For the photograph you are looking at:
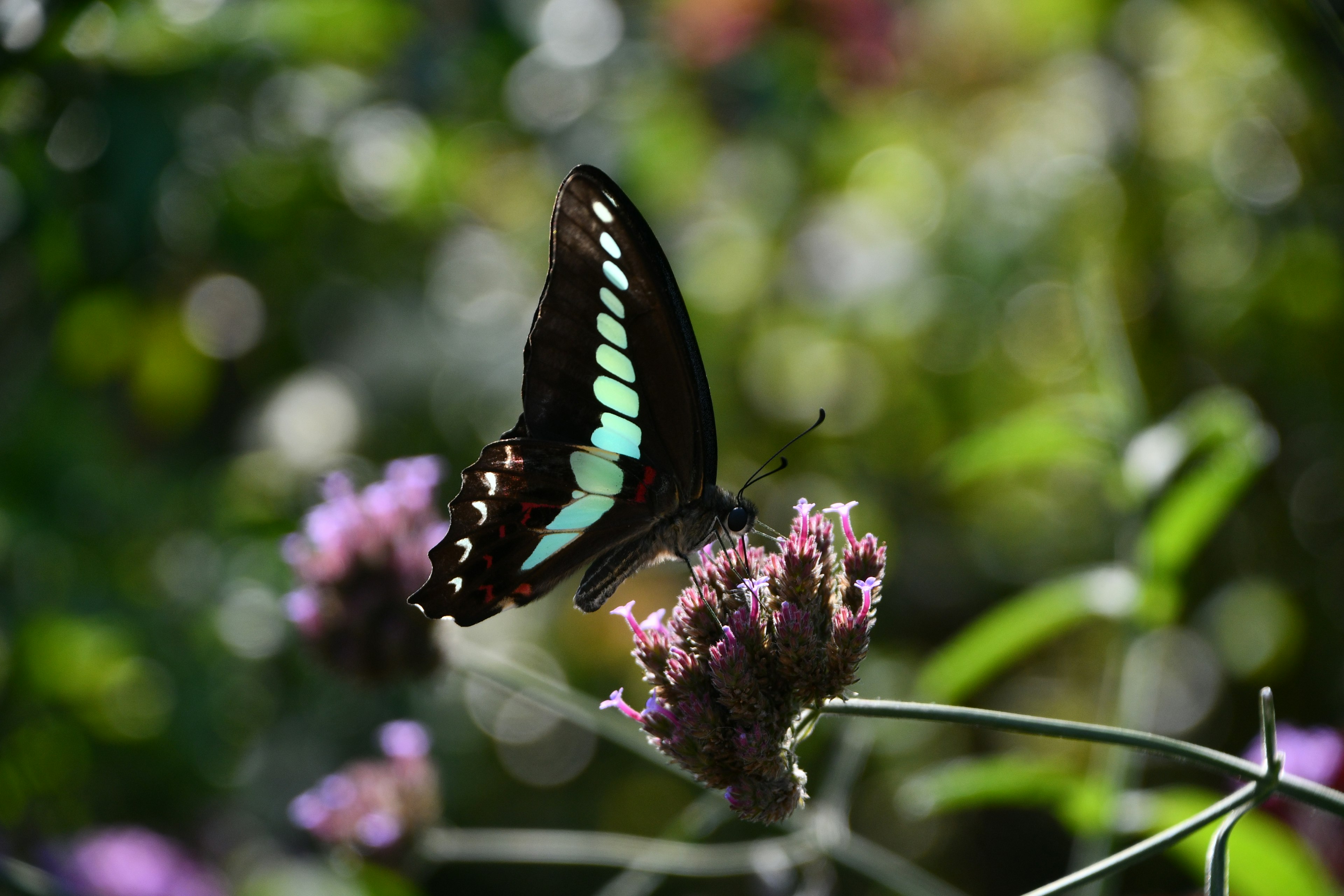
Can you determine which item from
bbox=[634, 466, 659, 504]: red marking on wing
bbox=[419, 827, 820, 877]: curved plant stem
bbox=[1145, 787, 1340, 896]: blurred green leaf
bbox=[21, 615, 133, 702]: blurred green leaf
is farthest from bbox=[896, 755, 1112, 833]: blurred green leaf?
bbox=[21, 615, 133, 702]: blurred green leaf

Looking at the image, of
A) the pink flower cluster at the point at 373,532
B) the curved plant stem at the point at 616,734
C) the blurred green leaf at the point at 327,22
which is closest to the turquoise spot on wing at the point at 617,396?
the curved plant stem at the point at 616,734

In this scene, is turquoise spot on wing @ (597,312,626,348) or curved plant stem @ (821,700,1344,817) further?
turquoise spot on wing @ (597,312,626,348)

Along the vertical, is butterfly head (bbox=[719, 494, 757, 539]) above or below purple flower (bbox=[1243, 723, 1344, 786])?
above

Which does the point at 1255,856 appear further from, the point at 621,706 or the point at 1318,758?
the point at 621,706

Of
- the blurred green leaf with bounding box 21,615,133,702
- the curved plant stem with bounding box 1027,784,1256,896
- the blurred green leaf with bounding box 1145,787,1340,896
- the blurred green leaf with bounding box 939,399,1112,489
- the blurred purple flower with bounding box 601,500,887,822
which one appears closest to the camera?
the curved plant stem with bounding box 1027,784,1256,896

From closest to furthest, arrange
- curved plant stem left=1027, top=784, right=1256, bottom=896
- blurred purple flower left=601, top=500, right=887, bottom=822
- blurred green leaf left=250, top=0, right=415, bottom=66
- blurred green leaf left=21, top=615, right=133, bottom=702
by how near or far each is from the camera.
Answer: curved plant stem left=1027, top=784, right=1256, bottom=896 < blurred purple flower left=601, top=500, right=887, bottom=822 < blurred green leaf left=250, top=0, right=415, bottom=66 < blurred green leaf left=21, top=615, right=133, bottom=702

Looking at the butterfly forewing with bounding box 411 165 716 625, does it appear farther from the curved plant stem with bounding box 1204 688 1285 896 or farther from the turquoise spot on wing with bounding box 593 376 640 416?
the curved plant stem with bounding box 1204 688 1285 896

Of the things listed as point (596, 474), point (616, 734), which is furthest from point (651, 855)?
point (596, 474)
